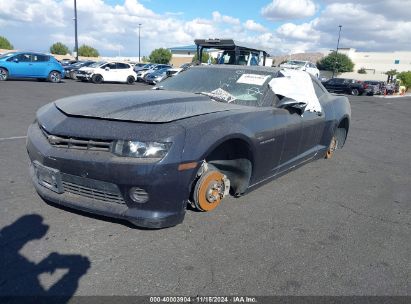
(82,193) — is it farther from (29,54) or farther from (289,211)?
(29,54)

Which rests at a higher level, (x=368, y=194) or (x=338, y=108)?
(x=338, y=108)

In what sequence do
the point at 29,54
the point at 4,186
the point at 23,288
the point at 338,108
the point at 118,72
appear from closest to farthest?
the point at 23,288, the point at 4,186, the point at 338,108, the point at 29,54, the point at 118,72

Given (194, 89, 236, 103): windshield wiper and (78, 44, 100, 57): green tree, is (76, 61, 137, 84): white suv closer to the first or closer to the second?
(194, 89, 236, 103): windshield wiper

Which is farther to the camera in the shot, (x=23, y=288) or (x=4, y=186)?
(x=4, y=186)

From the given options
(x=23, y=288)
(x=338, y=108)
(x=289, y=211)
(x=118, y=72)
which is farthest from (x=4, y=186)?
(x=118, y=72)

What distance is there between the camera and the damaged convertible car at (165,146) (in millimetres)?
2764

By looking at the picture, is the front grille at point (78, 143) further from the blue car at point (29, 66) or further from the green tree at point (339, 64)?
the green tree at point (339, 64)

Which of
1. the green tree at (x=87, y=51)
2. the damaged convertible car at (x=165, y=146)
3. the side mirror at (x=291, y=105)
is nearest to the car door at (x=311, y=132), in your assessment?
the damaged convertible car at (x=165, y=146)

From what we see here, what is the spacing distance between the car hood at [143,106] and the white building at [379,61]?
77.5 metres

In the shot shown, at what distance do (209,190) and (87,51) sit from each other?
83439 millimetres

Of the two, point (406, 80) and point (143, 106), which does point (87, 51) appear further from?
point (143, 106)

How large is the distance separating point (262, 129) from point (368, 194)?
6.02 feet

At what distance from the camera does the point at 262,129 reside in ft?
11.9

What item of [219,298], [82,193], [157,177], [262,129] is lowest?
[219,298]
